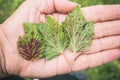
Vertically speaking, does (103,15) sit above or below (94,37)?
above

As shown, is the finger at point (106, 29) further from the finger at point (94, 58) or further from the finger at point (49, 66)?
the finger at point (49, 66)

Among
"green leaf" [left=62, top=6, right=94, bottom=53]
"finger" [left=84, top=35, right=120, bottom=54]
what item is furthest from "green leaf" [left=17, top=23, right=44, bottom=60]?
"finger" [left=84, top=35, right=120, bottom=54]

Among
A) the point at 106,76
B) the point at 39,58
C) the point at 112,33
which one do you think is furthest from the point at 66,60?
the point at 106,76

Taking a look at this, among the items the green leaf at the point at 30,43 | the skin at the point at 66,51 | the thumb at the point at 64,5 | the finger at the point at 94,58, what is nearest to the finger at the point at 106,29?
the skin at the point at 66,51

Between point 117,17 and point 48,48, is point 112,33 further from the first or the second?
point 48,48

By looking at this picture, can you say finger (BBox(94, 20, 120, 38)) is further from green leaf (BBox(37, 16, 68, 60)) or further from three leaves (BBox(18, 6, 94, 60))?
green leaf (BBox(37, 16, 68, 60))

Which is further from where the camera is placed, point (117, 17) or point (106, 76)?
point (106, 76)

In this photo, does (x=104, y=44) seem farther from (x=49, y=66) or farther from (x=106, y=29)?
(x=49, y=66)
